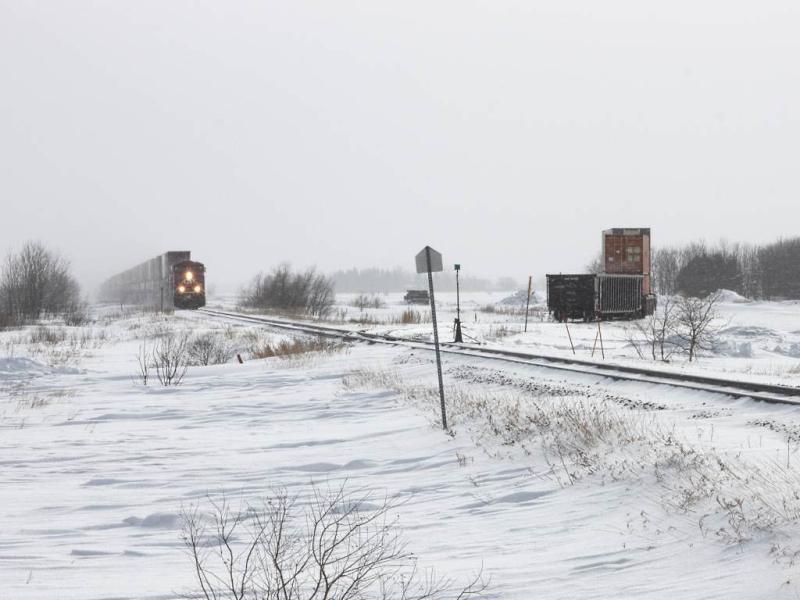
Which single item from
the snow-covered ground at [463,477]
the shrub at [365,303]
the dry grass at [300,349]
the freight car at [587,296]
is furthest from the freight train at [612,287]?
the shrub at [365,303]

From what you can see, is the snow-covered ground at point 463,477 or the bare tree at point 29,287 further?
the bare tree at point 29,287

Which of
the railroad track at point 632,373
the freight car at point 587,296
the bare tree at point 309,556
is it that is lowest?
the bare tree at point 309,556

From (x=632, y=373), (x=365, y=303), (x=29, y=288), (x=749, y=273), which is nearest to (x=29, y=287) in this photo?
(x=29, y=288)

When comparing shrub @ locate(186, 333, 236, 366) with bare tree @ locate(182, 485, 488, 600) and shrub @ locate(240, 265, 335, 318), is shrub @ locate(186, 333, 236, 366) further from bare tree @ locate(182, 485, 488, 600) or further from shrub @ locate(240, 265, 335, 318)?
shrub @ locate(240, 265, 335, 318)

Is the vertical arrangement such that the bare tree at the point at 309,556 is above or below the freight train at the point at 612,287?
below

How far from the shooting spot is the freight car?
121 feet

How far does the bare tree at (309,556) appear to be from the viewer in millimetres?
4043

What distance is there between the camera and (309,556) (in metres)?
3.75

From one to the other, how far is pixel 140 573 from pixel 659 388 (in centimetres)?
839

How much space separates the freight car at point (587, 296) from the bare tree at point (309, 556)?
106 feet

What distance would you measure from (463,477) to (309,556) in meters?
3.61

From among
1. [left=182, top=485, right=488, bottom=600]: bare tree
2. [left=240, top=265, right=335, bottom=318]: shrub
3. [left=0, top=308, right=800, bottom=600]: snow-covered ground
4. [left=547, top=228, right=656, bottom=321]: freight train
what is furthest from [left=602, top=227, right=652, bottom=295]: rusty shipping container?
[left=182, top=485, right=488, bottom=600]: bare tree

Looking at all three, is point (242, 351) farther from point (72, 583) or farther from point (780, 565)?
point (780, 565)

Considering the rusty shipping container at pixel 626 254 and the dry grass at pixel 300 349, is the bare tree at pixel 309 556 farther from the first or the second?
the rusty shipping container at pixel 626 254
